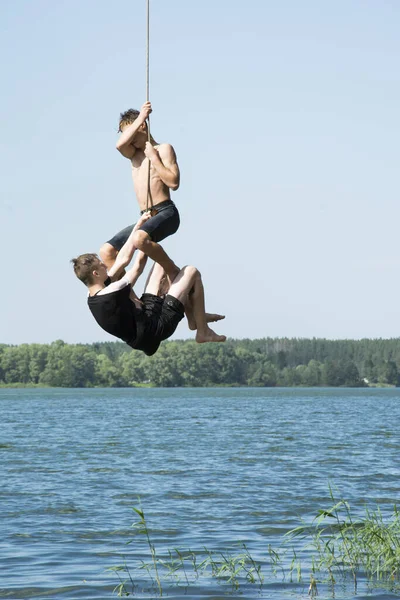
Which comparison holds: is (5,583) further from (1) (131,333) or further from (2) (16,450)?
(2) (16,450)

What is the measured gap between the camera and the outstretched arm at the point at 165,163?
10508mm

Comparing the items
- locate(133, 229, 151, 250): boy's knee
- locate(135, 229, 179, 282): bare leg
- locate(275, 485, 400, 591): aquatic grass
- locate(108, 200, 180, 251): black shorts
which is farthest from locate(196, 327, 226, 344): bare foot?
locate(275, 485, 400, 591): aquatic grass

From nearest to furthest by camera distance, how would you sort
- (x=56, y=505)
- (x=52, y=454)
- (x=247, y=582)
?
(x=247, y=582) < (x=56, y=505) < (x=52, y=454)

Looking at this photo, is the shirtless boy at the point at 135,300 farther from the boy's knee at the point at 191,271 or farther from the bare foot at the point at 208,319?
the bare foot at the point at 208,319

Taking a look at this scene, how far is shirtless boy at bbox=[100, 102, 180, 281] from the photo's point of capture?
414 inches

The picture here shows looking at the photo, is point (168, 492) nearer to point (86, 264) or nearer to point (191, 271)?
point (191, 271)

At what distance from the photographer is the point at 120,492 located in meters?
40.7

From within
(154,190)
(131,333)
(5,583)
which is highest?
(154,190)

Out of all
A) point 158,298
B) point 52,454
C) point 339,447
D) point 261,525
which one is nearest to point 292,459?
point 339,447

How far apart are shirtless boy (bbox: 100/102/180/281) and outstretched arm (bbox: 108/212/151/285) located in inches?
4.1

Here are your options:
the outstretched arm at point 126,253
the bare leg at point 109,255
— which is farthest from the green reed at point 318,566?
the outstretched arm at point 126,253

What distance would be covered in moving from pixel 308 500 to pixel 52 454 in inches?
1036

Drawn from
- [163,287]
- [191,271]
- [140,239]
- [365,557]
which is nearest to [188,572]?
[365,557]

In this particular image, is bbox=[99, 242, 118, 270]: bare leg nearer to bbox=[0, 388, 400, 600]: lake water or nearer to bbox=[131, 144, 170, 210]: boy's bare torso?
bbox=[131, 144, 170, 210]: boy's bare torso
